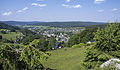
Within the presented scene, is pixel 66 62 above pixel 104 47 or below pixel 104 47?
below

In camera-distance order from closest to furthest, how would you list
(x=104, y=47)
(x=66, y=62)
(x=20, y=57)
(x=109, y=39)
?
(x=20, y=57), (x=109, y=39), (x=104, y=47), (x=66, y=62)

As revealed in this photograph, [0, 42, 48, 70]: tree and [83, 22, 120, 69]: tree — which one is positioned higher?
[0, 42, 48, 70]: tree

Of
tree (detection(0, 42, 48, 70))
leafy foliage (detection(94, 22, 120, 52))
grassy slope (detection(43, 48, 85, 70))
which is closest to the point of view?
tree (detection(0, 42, 48, 70))

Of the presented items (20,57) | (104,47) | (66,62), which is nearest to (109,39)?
(104,47)

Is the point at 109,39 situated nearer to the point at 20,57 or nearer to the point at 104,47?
the point at 104,47

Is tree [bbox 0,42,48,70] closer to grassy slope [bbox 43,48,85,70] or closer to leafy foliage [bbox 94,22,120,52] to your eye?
leafy foliage [bbox 94,22,120,52]

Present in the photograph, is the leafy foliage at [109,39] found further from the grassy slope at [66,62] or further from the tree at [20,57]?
the tree at [20,57]

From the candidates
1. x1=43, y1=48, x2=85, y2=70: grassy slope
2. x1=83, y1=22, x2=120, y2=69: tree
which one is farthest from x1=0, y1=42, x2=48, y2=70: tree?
x1=43, y1=48, x2=85, y2=70: grassy slope

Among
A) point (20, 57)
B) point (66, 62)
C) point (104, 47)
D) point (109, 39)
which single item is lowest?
point (66, 62)

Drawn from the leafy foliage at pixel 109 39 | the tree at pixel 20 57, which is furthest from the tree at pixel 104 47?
the tree at pixel 20 57

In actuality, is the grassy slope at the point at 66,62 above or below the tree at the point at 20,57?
below

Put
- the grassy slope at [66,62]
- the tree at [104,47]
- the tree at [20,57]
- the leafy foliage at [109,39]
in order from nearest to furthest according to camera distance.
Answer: the tree at [20,57]
the tree at [104,47]
the leafy foliage at [109,39]
the grassy slope at [66,62]

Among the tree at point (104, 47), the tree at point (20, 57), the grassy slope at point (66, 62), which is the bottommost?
the grassy slope at point (66, 62)
